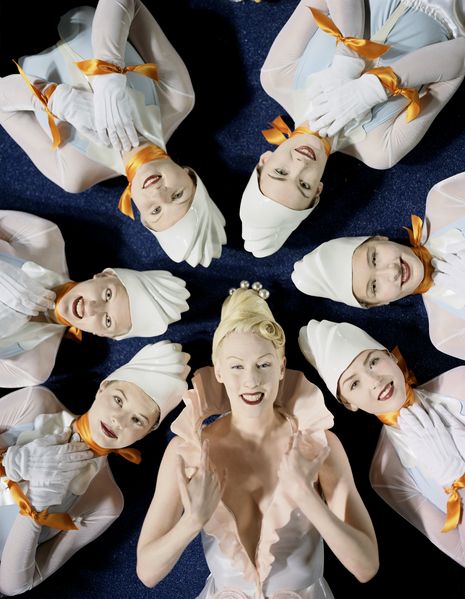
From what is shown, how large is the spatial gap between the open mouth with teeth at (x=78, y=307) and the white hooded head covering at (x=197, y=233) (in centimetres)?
35

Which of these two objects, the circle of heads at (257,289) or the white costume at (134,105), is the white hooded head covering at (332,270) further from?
the white costume at (134,105)

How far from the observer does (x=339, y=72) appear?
2.27 meters

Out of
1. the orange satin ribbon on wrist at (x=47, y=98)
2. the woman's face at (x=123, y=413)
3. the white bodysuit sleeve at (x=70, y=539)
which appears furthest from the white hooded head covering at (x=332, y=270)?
the white bodysuit sleeve at (x=70, y=539)

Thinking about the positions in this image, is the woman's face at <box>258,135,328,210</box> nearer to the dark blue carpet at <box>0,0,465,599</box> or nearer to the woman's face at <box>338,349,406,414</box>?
the dark blue carpet at <box>0,0,465,599</box>

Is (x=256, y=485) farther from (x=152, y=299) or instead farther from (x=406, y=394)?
(x=152, y=299)

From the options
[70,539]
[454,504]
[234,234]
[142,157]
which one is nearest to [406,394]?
[454,504]

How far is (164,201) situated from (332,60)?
2.53 ft

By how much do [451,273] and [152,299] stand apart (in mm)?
1075

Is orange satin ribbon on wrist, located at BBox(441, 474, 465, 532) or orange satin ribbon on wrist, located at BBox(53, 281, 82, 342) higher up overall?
orange satin ribbon on wrist, located at BBox(53, 281, 82, 342)

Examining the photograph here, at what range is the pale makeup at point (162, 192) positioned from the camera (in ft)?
7.46

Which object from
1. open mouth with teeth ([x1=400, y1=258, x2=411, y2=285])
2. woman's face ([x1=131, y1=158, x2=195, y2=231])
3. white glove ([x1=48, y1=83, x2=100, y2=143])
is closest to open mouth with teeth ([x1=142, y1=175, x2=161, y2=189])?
woman's face ([x1=131, y1=158, x2=195, y2=231])

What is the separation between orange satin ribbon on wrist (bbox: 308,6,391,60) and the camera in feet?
7.39

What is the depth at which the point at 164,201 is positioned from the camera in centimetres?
227

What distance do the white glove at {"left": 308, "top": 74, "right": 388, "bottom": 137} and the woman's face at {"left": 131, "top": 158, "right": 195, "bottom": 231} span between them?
496mm
